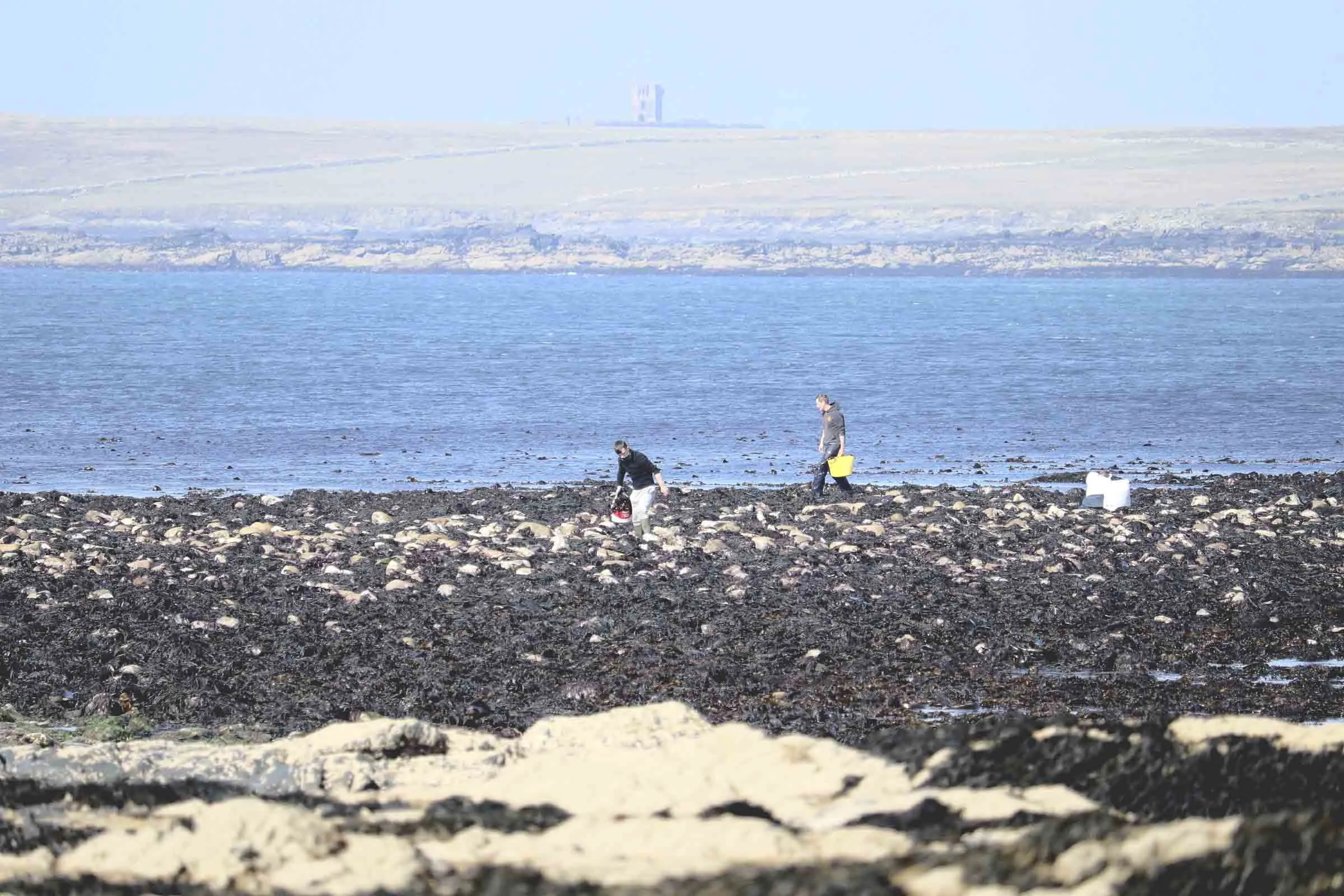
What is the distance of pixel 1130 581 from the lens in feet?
54.3

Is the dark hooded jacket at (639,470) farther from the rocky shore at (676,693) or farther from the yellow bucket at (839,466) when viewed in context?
the yellow bucket at (839,466)

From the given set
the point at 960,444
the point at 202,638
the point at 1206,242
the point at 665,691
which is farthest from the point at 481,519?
the point at 1206,242

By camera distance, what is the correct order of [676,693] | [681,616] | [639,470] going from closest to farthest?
1. [676,693]
2. [681,616]
3. [639,470]

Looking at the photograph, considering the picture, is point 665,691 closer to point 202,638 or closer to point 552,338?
point 202,638

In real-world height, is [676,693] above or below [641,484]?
below

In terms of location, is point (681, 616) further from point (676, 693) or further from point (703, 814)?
point (703, 814)

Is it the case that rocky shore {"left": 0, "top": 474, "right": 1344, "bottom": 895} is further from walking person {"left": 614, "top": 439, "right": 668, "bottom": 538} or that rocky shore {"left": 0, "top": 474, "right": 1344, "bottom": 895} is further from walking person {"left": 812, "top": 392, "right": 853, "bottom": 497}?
walking person {"left": 812, "top": 392, "right": 853, "bottom": 497}

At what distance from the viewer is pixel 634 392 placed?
168ft

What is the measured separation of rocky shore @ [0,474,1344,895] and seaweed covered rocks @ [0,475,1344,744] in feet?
0.18

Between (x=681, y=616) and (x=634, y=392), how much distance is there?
3661cm

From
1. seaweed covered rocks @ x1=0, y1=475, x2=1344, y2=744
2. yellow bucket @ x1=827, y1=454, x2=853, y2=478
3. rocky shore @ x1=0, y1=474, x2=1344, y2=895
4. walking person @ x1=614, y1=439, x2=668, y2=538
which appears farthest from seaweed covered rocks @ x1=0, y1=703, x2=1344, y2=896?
yellow bucket @ x1=827, y1=454, x2=853, y2=478

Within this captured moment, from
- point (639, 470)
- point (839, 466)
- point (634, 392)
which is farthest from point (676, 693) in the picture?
point (634, 392)

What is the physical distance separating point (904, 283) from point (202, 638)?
15821 centimetres

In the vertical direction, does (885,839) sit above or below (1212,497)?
above
